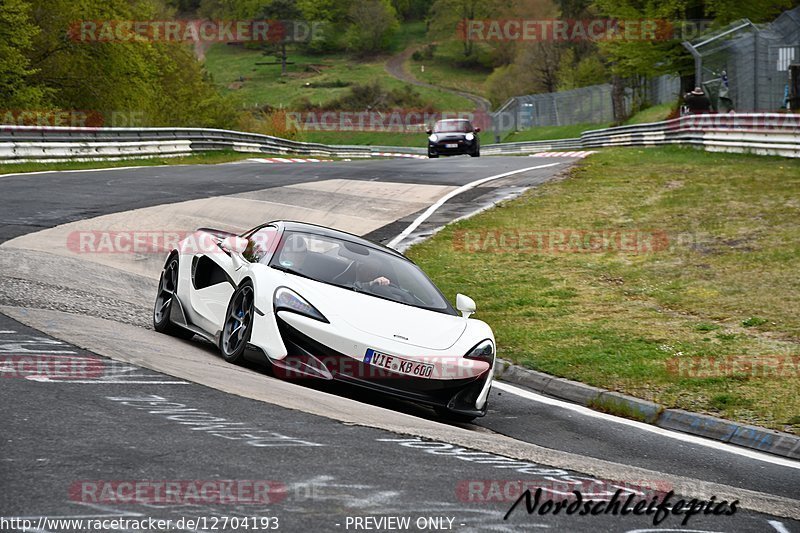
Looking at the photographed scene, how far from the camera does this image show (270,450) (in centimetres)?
522

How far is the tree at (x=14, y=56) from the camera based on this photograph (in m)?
39.0

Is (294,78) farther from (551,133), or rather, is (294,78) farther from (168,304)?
(168,304)

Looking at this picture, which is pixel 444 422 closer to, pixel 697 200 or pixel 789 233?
pixel 789 233

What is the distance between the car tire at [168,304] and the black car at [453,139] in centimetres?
3066

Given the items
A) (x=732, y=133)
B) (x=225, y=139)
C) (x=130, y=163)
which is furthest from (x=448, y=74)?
(x=732, y=133)

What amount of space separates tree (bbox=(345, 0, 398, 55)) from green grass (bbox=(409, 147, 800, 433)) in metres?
133

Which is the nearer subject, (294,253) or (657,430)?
(657,430)

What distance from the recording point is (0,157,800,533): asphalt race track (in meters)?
4.38

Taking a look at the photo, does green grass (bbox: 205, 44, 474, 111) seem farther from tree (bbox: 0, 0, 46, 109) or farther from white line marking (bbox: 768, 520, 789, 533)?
white line marking (bbox: 768, 520, 789, 533)

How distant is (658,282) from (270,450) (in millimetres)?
10820

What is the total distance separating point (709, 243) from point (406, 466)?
1341cm

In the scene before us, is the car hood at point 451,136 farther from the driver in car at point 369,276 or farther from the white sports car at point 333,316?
the driver in car at point 369,276

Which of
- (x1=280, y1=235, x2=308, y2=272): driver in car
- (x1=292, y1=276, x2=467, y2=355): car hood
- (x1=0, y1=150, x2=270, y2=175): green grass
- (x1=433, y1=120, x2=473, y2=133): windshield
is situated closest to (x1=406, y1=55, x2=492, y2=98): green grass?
(x1=433, y1=120, x2=473, y2=133): windshield

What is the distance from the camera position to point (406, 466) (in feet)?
17.2
